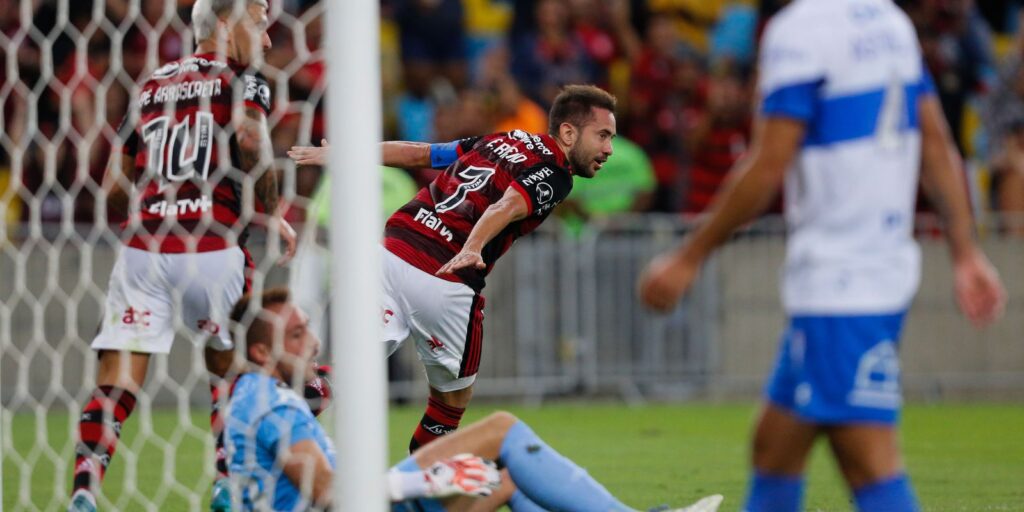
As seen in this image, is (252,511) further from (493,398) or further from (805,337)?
(493,398)

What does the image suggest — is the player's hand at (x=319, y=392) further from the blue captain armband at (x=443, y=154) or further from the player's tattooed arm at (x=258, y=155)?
the blue captain armband at (x=443, y=154)

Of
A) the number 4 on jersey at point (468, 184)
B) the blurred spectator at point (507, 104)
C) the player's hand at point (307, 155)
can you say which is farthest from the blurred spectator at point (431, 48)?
the player's hand at point (307, 155)

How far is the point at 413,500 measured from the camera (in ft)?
15.7

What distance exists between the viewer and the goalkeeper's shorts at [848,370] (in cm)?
372

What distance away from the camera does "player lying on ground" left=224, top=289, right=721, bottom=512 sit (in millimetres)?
4574

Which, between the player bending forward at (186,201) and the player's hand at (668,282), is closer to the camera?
the player's hand at (668,282)

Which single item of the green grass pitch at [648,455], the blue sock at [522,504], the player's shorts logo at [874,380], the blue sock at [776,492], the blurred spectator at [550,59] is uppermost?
the blurred spectator at [550,59]

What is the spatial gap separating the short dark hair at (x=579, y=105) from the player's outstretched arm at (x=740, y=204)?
9.00 feet

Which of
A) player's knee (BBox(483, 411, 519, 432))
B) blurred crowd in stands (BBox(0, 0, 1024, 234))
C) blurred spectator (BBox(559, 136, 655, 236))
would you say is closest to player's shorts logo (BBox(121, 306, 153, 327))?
player's knee (BBox(483, 411, 519, 432))

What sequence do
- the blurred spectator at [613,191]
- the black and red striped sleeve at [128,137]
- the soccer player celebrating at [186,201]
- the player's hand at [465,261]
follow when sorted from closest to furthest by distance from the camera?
1. the player's hand at [465,261]
2. the soccer player celebrating at [186,201]
3. the black and red striped sleeve at [128,137]
4. the blurred spectator at [613,191]

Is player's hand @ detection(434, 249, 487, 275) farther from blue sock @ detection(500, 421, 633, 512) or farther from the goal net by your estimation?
the goal net

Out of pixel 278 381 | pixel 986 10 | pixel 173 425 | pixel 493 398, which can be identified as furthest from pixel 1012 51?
pixel 278 381

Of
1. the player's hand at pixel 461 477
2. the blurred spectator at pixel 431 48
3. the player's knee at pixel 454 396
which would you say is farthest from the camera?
the blurred spectator at pixel 431 48

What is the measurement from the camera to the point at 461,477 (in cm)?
470
